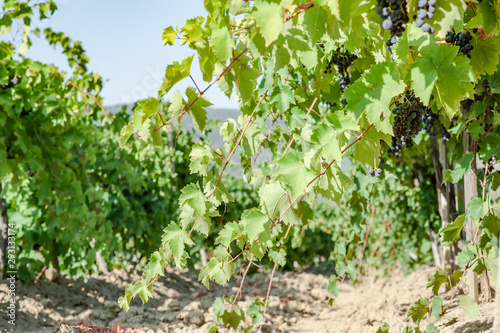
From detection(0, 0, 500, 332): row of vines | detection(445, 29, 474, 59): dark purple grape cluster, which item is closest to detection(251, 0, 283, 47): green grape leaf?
detection(0, 0, 500, 332): row of vines

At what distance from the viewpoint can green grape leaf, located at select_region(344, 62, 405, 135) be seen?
39.8 inches

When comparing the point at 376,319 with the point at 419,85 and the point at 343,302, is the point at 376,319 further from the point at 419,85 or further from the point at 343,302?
the point at 419,85

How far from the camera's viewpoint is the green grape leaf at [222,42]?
1.04 meters

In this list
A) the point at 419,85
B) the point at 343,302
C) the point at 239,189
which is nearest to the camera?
the point at 419,85

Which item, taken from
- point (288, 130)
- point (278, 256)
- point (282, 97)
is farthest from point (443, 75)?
point (278, 256)

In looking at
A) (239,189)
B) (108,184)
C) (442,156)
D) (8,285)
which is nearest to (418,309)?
(442,156)

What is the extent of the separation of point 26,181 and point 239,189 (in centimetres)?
350

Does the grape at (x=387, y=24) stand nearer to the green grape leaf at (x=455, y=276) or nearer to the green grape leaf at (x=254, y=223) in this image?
the green grape leaf at (x=254, y=223)

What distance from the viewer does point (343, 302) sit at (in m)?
4.21

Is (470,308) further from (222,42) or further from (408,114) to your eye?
(222,42)

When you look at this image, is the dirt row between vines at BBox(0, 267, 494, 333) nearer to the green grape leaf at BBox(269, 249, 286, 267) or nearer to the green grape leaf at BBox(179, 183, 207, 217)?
the green grape leaf at BBox(269, 249, 286, 267)

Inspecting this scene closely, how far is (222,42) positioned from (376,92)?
38 centimetres

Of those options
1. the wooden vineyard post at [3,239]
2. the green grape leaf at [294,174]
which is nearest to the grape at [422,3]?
the green grape leaf at [294,174]

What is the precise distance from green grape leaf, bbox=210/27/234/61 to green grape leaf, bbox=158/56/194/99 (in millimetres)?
190
